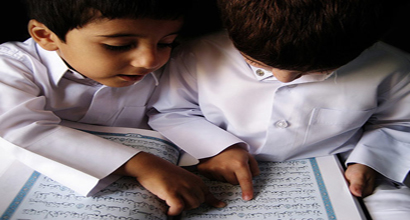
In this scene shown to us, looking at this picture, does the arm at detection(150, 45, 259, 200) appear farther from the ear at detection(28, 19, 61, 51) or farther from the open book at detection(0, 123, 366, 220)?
the ear at detection(28, 19, 61, 51)

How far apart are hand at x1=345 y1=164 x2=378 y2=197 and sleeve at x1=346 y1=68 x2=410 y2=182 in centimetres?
1

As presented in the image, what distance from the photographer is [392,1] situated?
55 centimetres

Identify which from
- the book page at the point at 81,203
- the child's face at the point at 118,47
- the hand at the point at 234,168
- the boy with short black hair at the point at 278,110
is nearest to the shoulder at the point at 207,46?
the boy with short black hair at the point at 278,110

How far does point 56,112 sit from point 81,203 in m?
0.30

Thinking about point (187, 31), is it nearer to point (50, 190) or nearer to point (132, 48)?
point (132, 48)

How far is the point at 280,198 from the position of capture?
72cm

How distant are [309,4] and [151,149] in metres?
0.43

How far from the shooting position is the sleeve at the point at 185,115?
0.82 metres

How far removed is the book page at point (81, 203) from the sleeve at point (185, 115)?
177 mm

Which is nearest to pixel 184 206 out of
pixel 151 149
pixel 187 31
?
pixel 151 149

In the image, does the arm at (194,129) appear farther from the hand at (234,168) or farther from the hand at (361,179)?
the hand at (361,179)

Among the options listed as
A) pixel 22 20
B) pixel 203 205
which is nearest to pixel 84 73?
pixel 22 20

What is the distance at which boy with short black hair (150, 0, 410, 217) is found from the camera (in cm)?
76

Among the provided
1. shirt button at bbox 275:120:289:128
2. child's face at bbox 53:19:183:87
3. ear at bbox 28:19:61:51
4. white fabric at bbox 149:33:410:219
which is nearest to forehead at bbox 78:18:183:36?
child's face at bbox 53:19:183:87
